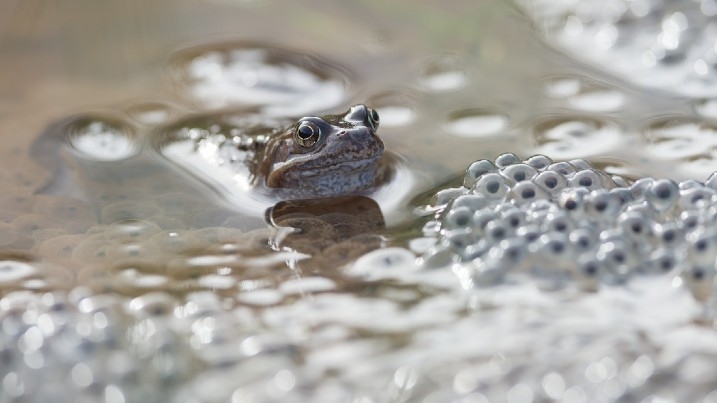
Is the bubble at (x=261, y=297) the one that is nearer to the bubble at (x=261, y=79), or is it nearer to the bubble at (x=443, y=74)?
the bubble at (x=261, y=79)

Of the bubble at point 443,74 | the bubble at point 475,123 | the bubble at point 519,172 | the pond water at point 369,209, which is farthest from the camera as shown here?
the bubble at point 443,74

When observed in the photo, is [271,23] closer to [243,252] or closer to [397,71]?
[397,71]

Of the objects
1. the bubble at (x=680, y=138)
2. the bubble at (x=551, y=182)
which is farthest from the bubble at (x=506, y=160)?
the bubble at (x=680, y=138)

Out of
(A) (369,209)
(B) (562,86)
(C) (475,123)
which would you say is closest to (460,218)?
(A) (369,209)

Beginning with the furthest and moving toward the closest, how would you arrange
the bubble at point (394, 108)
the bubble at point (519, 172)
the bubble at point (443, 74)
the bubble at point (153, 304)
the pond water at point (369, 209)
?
1. the bubble at point (443, 74)
2. the bubble at point (394, 108)
3. the bubble at point (519, 172)
4. the bubble at point (153, 304)
5. the pond water at point (369, 209)

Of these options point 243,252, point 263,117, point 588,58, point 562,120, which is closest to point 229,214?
point 243,252

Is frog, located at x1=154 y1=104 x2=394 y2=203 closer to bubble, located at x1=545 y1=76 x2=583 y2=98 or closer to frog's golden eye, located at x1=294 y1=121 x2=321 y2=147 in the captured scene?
frog's golden eye, located at x1=294 y1=121 x2=321 y2=147
